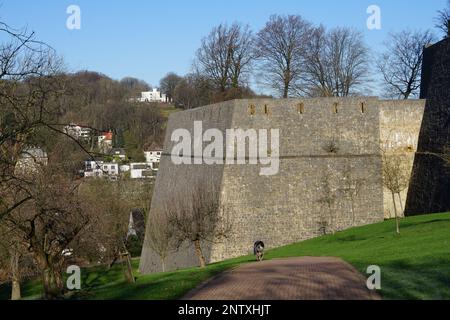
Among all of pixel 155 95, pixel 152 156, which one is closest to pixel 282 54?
pixel 152 156

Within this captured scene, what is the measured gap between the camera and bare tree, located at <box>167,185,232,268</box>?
2373 centimetres

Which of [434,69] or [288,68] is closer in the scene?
[434,69]

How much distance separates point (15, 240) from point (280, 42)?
77.8 feet

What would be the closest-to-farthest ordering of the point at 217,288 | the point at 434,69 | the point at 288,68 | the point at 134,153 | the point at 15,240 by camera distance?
the point at 217,288
the point at 15,240
the point at 434,69
the point at 288,68
the point at 134,153

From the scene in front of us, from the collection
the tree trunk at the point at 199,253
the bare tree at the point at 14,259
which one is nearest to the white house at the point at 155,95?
the bare tree at the point at 14,259

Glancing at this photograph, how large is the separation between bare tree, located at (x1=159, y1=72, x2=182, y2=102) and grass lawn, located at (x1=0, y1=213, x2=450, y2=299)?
264 feet

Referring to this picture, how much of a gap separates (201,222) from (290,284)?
39.7 ft

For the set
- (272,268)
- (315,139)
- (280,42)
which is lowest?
(272,268)

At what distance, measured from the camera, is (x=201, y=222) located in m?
23.9

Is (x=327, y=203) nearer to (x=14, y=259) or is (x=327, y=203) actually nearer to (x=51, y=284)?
(x=14, y=259)

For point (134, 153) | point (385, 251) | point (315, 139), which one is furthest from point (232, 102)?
point (134, 153)

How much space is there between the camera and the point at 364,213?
85.0 feet
